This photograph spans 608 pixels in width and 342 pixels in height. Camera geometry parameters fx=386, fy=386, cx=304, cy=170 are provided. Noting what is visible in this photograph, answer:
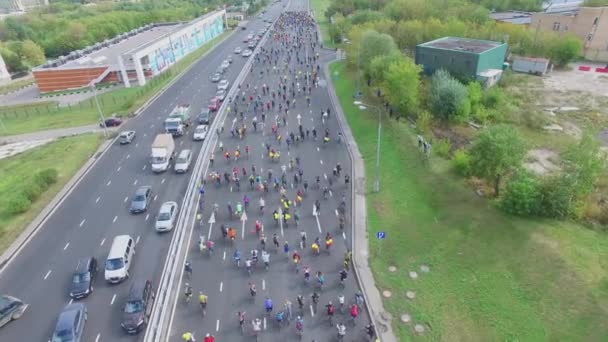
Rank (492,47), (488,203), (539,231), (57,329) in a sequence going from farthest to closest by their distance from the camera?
(492,47)
(488,203)
(539,231)
(57,329)

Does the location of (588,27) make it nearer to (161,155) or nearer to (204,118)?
(204,118)

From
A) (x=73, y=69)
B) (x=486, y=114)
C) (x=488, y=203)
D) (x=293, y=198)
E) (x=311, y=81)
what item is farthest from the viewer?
(x=73, y=69)

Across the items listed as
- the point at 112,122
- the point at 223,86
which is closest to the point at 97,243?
the point at 112,122

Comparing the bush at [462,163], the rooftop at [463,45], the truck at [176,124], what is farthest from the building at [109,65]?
the bush at [462,163]

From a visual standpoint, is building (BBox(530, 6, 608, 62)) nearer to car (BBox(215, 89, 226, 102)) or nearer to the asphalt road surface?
the asphalt road surface

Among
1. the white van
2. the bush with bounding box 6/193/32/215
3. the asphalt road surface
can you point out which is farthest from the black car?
the bush with bounding box 6/193/32/215

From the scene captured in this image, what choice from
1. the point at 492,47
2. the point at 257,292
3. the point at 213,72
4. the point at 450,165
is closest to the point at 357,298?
the point at 257,292

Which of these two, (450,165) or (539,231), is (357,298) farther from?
(450,165)

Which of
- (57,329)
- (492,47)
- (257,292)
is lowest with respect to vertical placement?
(257,292)
